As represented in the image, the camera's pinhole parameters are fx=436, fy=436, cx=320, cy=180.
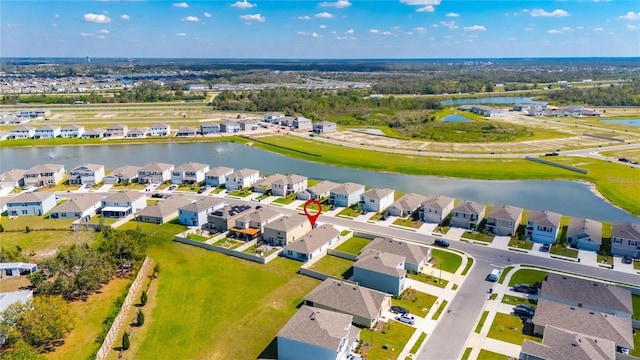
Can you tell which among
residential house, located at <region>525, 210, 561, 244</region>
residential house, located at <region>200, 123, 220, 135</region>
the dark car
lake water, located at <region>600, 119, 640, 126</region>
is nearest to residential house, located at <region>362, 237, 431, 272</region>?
the dark car

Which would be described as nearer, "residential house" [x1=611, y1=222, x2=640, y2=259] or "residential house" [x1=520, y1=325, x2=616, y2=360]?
"residential house" [x1=520, y1=325, x2=616, y2=360]

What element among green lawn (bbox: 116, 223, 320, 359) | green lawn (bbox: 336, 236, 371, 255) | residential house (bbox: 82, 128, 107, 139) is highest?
residential house (bbox: 82, 128, 107, 139)

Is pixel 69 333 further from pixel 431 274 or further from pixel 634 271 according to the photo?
pixel 634 271

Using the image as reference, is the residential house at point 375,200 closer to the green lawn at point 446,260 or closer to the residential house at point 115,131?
the green lawn at point 446,260

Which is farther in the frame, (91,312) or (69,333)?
(91,312)

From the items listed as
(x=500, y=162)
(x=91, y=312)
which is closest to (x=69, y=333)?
(x=91, y=312)

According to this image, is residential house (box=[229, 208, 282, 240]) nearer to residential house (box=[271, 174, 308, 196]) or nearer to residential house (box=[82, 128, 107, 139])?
residential house (box=[271, 174, 308, 196])

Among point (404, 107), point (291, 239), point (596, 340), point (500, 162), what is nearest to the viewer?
point (596, 340)
